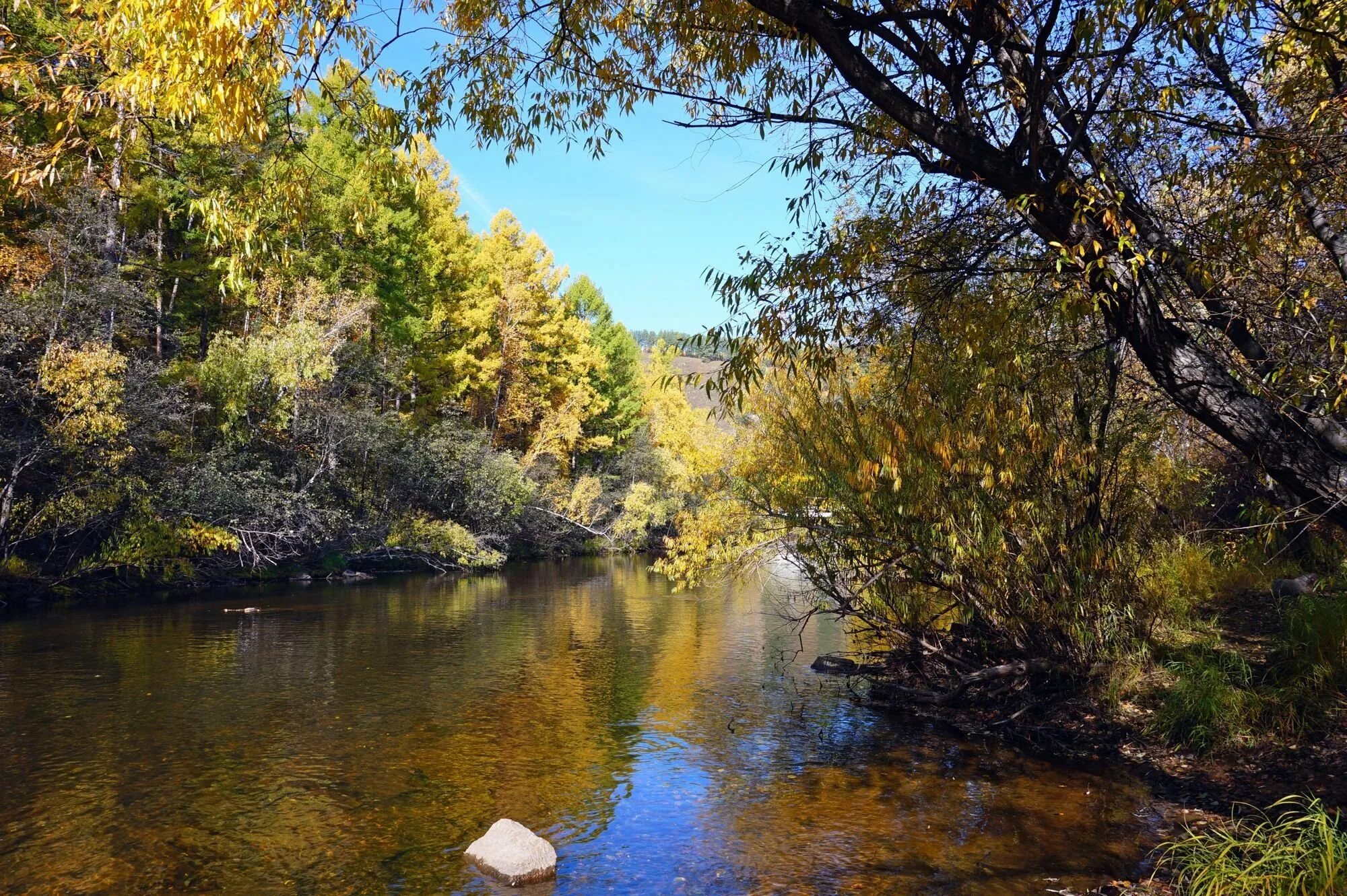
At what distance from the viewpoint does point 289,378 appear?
22875 mm

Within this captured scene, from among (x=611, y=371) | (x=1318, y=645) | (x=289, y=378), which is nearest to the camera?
(x=1318, y=645)

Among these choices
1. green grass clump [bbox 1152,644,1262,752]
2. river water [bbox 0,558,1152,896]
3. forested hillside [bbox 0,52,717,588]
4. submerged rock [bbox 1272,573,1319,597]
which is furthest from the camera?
forested hillside [bbox 0,52,717,588]

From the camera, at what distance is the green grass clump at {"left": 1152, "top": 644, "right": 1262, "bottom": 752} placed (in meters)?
7.96

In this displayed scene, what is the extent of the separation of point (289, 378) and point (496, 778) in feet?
56.5

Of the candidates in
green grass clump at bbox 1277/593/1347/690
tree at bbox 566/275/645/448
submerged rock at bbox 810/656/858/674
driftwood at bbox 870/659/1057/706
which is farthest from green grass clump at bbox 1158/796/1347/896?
tree at bbox 566/275/645/448

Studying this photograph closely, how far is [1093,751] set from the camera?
8.64m

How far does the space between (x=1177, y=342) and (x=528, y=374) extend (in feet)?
122

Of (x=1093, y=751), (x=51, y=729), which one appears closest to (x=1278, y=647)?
(x=1093, y=751)

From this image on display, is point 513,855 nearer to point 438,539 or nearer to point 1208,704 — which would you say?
point 1208,704

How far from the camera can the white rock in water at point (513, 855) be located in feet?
20.7

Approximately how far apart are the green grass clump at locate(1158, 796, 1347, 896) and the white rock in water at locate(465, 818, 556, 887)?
4.10 meters

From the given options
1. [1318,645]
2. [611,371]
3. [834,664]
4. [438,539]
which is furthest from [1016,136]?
[611,371]

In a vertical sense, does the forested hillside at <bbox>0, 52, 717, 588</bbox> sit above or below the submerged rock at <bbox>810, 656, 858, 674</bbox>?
above

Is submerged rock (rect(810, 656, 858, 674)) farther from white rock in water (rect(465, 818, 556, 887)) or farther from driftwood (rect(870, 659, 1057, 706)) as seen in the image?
white rock in water (rect(465, 818, 556, 887))
